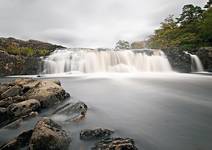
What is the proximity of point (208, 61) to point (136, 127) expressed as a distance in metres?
18.9

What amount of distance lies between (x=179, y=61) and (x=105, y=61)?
7.72 m

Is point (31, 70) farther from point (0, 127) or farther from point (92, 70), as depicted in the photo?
point (0, 127)

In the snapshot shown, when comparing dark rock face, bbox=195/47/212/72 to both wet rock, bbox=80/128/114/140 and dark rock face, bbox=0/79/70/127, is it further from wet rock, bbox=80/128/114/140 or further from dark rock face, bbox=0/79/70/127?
wet rock, bbox=80/128/114/140

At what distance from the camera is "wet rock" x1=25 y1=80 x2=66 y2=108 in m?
6.15

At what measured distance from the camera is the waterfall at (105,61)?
19500mm

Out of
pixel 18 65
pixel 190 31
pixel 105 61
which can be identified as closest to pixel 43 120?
pixel 105 61

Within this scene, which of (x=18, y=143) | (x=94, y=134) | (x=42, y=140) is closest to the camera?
(x=42, y=140)

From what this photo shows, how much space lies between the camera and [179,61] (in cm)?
2097

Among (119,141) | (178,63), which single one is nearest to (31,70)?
(178,63)

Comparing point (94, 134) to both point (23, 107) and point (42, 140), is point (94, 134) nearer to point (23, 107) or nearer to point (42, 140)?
point (42, 140)

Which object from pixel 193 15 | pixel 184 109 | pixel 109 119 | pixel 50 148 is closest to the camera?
pixel 50 148

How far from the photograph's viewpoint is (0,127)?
473cm

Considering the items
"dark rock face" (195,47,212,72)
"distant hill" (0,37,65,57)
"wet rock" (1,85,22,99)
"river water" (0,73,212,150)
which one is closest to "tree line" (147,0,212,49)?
"dark rock face" (195,47,212,72)

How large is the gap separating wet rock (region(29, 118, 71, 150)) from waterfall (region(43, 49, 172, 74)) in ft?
51.4
